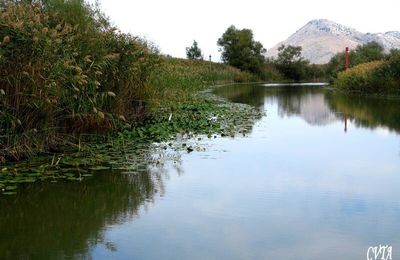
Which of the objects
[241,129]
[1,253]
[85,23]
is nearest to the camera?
[1,253]

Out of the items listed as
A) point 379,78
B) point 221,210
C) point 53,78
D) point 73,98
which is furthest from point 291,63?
point 221,210

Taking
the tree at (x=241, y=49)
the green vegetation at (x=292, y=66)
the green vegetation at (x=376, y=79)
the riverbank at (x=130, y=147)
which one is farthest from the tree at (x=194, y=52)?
the riverbank at (x=130, y=147)

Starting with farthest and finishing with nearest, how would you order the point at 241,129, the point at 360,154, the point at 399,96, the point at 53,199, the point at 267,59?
1. the point at 267,59
2. the point at 399,96
3. the point at 241,129
4. the point at 360,154
5. the point at 53,199

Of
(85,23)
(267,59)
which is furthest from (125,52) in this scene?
(267,59)

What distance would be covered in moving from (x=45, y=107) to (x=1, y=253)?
118 inches

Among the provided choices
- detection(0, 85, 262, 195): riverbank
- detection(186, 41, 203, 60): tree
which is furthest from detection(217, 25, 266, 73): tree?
detection(0, 85, 262, 195): riverbank

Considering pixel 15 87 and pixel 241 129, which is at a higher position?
pixel 15 87

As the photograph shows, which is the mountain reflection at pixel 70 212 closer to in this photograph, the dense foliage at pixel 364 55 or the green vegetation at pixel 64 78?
the green vegetation at pixel 64 78

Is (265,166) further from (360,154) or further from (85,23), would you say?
(85,23)

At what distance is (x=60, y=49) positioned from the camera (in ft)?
21.7

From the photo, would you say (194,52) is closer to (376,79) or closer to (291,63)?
(291,63)

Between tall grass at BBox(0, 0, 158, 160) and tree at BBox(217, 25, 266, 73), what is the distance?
141 feet

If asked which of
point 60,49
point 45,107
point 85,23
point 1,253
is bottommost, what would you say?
point 1,253

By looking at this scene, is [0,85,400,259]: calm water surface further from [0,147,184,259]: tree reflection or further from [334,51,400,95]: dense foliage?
[334,51,400,95]: dense foliage
